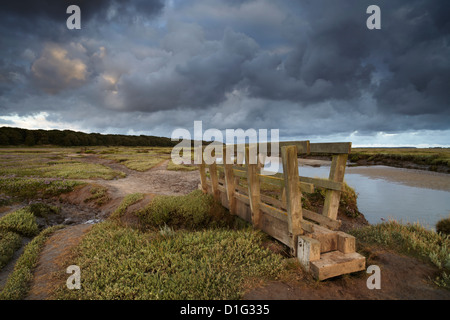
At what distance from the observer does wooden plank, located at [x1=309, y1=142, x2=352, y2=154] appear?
482 centimetres

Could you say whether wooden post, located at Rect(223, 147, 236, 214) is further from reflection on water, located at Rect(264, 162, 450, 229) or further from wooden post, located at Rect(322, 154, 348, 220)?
reflection on water, located at Rect(264, 162, 450, 229)

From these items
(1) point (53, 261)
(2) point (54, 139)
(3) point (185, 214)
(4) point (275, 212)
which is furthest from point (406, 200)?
(2) point (54, 139)

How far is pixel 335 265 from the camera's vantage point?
4.64 metres

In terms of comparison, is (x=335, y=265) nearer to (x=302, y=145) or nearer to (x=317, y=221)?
(x=317, y=221)

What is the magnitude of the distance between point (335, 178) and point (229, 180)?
4.69m

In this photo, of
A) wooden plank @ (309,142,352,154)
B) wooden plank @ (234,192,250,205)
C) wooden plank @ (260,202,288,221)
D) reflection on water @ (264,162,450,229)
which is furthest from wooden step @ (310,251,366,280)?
reflection on water @ (264,162,450,229)

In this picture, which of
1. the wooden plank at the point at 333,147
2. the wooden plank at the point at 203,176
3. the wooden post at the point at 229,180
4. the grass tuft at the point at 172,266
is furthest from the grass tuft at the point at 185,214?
the wooden plank at the point at 333,147

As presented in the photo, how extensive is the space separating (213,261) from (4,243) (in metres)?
7.89

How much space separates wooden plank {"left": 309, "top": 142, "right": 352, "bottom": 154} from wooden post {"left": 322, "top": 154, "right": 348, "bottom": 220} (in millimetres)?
190

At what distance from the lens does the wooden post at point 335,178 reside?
16.8ft

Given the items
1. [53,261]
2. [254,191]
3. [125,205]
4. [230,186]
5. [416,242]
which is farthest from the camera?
[125,205]

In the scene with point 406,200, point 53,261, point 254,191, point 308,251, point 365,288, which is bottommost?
point 406,200
